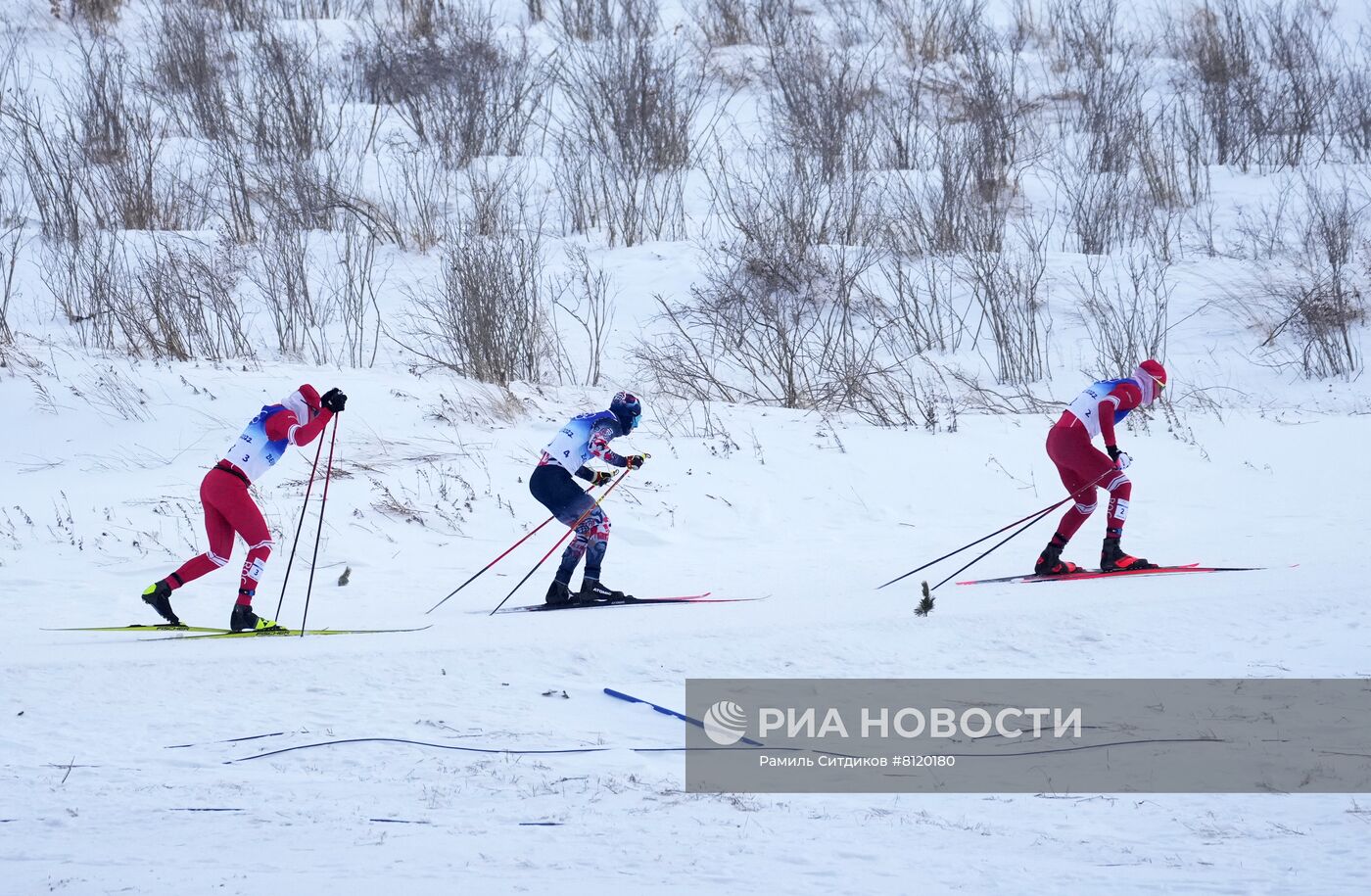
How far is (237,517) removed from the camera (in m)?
8.09

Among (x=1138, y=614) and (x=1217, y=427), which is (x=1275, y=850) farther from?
(x=1217, y=427)

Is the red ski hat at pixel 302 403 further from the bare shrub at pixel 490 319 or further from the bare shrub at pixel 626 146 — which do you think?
the bare shrub at pixel 626 146

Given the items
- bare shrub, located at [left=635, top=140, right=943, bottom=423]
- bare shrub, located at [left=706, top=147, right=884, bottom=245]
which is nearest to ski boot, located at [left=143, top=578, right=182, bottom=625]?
bare shrub, located at [left=635, top=140, right=943, bottom=423]

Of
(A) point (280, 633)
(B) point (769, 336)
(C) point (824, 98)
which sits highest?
(C) point (824, 98)

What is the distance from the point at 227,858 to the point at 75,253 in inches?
650

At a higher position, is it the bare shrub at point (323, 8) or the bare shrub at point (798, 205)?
the bare shrub at point (323, 8)

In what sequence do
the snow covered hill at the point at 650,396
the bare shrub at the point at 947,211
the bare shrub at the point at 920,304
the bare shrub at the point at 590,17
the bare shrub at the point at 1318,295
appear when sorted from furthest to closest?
the bare shrub at the point at 590,17
the bare shrub at the point at 947,211
the bare shrub at the point at 920,304
the bare shrub at the point at 1318,295
the snow covered hill at the point at 650,396

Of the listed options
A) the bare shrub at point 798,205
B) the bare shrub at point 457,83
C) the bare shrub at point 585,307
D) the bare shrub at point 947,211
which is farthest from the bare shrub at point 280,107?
the bare shrub at point 947,211

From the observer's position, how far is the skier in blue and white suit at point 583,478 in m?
9.09

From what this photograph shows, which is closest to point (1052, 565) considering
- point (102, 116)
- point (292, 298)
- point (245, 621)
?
point (245, 621)

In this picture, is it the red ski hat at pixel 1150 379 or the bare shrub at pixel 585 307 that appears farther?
the bare shrub at pixel 585 307

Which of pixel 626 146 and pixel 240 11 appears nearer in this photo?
pixel 626 146

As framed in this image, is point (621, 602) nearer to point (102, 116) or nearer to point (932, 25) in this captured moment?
point (102, 116)

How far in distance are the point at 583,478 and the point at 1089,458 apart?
3.78 metres
